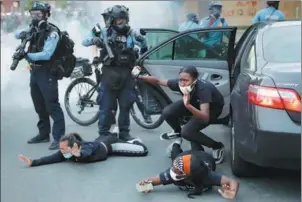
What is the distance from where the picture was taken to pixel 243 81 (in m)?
A: 5.05

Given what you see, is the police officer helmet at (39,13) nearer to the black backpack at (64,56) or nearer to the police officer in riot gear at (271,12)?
the black backpack at (64,56)

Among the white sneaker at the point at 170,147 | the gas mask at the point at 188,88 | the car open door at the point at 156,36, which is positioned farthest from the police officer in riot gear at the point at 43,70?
the gas mask at the point at 188,88

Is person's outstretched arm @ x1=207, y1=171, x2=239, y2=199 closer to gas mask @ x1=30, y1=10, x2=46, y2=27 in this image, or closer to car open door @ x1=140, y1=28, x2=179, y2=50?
gas mask @ x1=30, y1=10, x2=46, y2=27

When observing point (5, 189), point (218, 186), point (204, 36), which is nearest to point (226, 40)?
point (204, 36)

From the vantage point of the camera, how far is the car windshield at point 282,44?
196 inches

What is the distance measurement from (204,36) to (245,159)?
2287mm

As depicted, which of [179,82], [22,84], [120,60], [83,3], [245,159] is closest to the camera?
[245,159]

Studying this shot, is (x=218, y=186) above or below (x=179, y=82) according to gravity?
below

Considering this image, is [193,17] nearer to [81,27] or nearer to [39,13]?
[81,27]

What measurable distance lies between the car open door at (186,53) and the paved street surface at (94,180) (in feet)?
2.93

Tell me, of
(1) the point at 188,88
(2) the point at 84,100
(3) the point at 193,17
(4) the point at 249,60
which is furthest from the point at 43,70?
(3) the point at 193,17

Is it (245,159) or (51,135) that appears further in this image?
(51,135)

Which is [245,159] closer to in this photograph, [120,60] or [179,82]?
[179,82]

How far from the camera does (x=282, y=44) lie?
17.0ft
